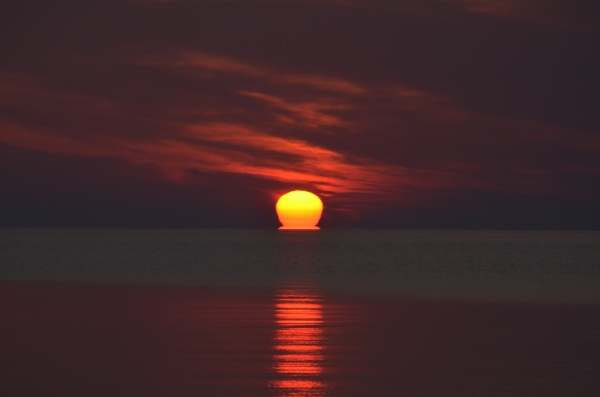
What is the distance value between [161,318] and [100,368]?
7.08 meters

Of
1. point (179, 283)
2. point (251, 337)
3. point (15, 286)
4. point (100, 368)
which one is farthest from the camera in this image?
point (179, 283)

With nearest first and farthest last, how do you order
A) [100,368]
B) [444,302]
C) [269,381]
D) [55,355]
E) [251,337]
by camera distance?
[269,381] → [100,368] → [55,355] → [251,337] → [444,302]

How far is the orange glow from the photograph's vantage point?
1208cm

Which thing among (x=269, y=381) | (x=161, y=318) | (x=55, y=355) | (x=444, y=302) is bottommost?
(x=269, y=381)

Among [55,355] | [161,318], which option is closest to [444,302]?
[161,318]

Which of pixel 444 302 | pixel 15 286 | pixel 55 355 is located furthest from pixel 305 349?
pixel 15 286

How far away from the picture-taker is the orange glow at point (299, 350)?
1208 cm

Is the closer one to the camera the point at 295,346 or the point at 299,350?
the point at 299,350

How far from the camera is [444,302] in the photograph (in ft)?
89.4

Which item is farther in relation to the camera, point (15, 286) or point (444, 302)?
point (15, 286)

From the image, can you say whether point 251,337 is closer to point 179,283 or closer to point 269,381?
point 269,381

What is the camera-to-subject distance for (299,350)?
50.7 feet

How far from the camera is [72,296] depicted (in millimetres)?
27969

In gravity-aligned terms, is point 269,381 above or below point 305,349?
below
